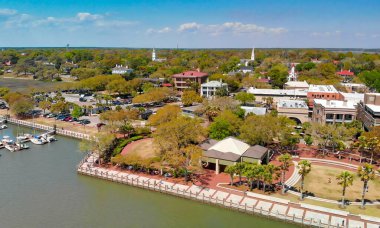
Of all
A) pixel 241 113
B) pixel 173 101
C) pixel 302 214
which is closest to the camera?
pixel 302 214

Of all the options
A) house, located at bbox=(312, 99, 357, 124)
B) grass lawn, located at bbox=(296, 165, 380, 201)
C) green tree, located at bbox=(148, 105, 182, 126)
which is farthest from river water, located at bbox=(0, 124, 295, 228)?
house, located at bbox=(312, 99, 357, 124)

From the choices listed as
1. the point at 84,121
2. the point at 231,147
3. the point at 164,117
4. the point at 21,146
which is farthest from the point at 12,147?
the point at 231,147

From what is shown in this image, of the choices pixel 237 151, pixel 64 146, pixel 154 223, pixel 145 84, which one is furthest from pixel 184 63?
pixel 154 223

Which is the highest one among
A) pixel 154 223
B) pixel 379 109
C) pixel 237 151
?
pixel 379 109

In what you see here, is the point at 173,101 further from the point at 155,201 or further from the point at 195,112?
the point at 155,201

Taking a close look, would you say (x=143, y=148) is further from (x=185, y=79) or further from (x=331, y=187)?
(x=185, y=79)
